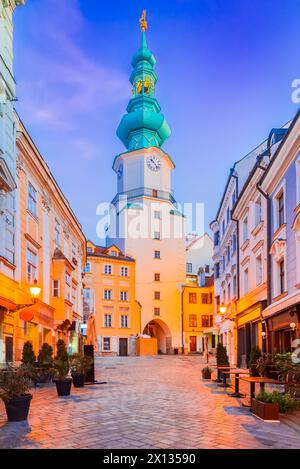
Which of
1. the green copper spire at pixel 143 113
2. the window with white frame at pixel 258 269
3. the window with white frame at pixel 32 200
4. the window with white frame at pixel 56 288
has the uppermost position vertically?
the green copper spire at pixel 143 113

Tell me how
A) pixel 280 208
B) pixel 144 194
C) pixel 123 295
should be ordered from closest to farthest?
pixel 280 208, pixel 123 295, pixel 144 194

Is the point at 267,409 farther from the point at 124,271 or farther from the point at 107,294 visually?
the point at 124,271

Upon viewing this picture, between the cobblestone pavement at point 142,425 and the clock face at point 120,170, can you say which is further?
the clock face at point 120,170

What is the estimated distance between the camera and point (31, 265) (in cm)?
→ 2281

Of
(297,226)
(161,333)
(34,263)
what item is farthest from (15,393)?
(161,333)

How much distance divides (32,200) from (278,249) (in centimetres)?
1143

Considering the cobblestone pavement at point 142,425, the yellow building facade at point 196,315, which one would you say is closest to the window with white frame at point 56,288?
the cobblestone pavement at point 142,425

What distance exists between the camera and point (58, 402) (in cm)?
→ 1242

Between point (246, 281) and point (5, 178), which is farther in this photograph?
point (246, 281)

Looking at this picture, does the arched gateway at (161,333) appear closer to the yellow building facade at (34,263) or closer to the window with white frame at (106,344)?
the window with white frame at (106,344)

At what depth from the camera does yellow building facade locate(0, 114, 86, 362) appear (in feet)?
61.2

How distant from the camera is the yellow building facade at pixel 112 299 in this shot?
6044 cm

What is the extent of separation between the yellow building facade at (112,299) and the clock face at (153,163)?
12916 mm

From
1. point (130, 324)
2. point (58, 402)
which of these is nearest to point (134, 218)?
point (130, 324)
